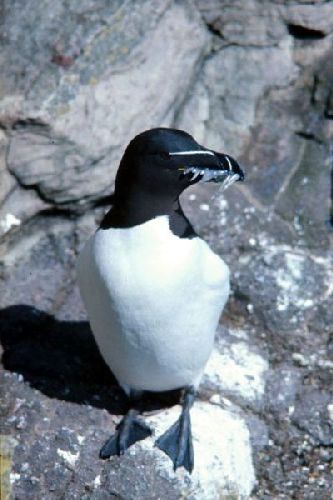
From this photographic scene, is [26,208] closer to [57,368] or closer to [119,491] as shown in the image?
[57,368]

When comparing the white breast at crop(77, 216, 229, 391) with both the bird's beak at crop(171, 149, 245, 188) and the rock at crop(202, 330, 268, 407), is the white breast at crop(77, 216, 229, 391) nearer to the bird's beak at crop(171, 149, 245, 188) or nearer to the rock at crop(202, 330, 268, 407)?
the bird's beak at crop(171, 149, 245, 188)

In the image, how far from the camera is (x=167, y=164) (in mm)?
3592

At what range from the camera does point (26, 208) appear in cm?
467

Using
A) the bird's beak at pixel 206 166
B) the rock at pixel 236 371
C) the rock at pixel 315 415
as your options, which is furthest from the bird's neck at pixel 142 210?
the rock at pixel 315 415

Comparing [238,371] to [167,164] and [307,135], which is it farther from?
[307,135]

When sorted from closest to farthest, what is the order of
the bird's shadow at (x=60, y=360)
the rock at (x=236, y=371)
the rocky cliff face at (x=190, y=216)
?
the rocky cliff face at (x=190, y=216) < the bird's shadow at (x=60, y=360) < the rock at (x=236, y=371)

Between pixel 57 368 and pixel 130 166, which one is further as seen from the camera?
pixel 57 368

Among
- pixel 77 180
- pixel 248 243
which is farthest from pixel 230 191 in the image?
pixel 77 180

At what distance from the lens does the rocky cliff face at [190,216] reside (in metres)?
4.02

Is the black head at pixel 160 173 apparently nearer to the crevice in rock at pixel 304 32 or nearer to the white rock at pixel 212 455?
the white rock at pixel 212 455

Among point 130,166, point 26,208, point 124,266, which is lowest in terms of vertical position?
point 26,208

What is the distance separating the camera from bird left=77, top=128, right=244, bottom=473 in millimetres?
3619

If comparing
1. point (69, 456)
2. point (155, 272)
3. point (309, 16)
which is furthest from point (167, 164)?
point (309, 16)

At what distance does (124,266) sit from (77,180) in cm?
117
